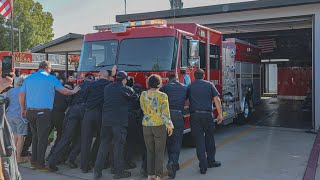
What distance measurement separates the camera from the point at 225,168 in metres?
6.95

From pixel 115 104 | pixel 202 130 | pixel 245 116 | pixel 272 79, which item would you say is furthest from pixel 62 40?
pixel 272 79

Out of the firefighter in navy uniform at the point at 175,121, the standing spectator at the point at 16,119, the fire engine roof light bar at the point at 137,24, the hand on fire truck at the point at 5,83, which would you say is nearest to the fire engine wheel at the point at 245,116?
the fire engine roof light bar at the point at 137,24

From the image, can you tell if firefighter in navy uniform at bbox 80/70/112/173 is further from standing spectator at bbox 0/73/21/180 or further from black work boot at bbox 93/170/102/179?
standing spectator at bbox 0/73/21/180

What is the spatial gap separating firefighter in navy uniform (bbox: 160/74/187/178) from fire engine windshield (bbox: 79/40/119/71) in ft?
6.43

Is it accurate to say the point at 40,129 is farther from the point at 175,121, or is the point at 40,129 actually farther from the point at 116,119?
the point at 175,121

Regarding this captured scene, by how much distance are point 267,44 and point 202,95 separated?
46.5 ft

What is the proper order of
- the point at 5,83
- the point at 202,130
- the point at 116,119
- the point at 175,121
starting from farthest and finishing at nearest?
the point at 202,130
the point at 175,121
the point at 116,119
the point at 5,83

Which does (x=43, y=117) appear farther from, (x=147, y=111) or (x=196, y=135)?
(x=196, y=135)

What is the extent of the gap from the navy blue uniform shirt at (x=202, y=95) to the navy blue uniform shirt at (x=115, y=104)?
3.84 feet

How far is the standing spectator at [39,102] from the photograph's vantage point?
22.1 feet

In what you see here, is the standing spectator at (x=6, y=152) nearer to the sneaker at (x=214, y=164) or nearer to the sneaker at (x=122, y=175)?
the sneaker at (x=122, y=175)

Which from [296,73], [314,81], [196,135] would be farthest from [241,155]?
[296,73]

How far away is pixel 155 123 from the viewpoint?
5.83m

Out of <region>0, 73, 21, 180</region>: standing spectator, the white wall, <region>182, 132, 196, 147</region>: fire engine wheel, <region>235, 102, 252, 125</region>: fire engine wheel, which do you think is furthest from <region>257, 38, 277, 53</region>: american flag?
<region>0, 73, 21, 180</region>: standing spectator
